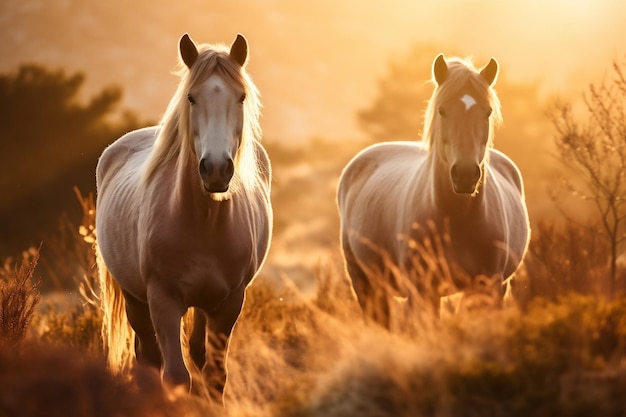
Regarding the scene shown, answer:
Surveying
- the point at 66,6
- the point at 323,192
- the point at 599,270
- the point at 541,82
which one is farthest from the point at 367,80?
the point at 599,270

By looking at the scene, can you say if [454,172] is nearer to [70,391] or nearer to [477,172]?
[477,172]

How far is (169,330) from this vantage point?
5.72 metres

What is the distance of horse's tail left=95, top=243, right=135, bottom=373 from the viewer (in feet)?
23.9

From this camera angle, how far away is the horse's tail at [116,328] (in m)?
7.30

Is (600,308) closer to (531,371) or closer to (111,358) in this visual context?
(531,371)

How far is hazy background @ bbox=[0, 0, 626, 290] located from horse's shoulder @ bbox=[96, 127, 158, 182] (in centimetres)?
218

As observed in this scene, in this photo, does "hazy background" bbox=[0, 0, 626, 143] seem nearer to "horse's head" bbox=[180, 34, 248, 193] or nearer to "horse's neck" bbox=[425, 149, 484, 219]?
"horse's neck" bbox=[425, 149, 484, 219]

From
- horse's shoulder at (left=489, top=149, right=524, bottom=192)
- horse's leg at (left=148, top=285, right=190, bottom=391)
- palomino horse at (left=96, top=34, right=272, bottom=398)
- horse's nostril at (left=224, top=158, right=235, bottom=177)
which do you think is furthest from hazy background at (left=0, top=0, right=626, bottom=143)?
horse's nostril at (left=224, top=158, right=235, bottom=177)

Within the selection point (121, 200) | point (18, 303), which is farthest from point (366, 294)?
point (18, 303)

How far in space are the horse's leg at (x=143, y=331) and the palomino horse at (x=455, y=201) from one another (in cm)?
174

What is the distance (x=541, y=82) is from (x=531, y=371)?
33.6m

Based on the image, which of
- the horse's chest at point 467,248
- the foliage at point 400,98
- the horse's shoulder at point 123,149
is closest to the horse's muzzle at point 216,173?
the horse's chest at point 467,248

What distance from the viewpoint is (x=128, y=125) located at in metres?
34.0

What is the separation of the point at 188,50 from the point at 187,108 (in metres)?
0.43
